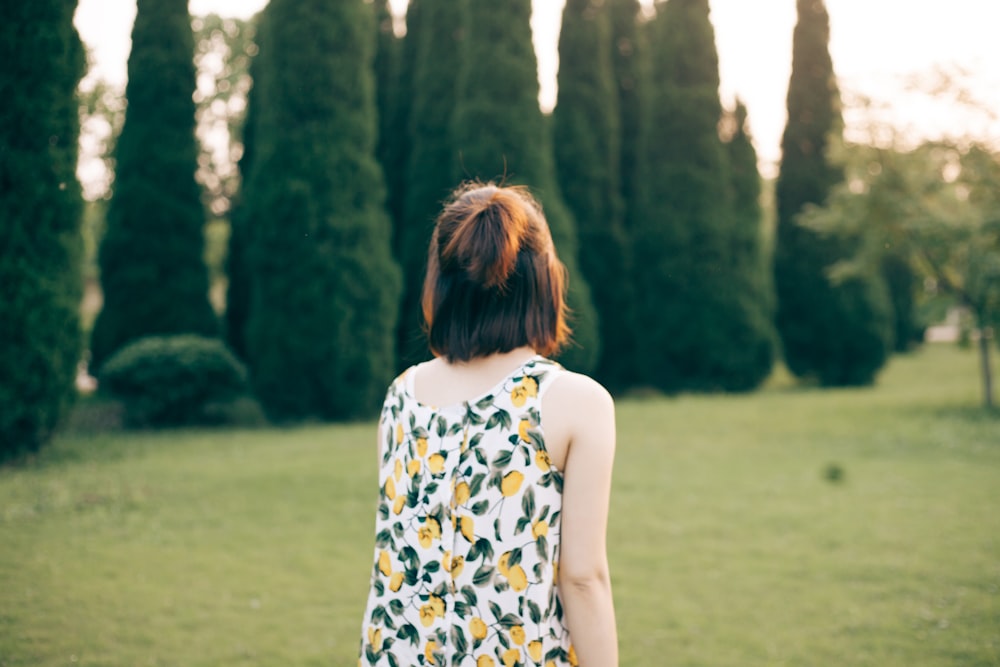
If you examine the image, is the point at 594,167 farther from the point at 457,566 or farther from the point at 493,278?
the point at 457,566

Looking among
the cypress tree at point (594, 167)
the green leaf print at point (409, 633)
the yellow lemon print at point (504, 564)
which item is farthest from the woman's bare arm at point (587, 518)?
the cypress tree at point (594, 167)

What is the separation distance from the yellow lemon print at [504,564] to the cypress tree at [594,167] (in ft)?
48.4

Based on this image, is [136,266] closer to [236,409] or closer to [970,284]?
[236,409]

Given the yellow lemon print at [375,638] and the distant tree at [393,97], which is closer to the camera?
the yellow lemon print at [375,638]

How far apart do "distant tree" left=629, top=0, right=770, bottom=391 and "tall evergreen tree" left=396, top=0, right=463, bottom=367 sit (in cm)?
431

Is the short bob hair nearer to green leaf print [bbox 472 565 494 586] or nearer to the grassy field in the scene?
green leaf print [bbox 472 565 494 586]

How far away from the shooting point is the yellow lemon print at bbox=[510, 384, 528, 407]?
1644 millimetres

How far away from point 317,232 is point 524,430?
34.3 ft

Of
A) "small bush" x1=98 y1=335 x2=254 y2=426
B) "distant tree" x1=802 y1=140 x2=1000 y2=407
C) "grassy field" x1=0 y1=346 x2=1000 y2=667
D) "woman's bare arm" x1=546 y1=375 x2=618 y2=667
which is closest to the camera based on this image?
"woman's bare arm" x1=546 y1=375 x2=618 y2=667

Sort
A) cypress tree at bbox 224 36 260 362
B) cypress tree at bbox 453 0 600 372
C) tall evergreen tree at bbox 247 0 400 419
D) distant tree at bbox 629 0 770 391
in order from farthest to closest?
distant tree at bbox 629 0 770 391, cypress tree at bbox 224 36 260 362, cypress tree at bbox 453 0 600 372, tall evergreen tree at bbox 247 0 400 419

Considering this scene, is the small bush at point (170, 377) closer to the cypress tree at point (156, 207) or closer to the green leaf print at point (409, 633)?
the cypress tree at point (156, 207)

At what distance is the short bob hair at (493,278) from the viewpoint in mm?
1694

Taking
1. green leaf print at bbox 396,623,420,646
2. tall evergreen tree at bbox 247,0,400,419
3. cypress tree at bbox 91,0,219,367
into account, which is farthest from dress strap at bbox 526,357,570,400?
cypress tree at bbox 91,0,219,367

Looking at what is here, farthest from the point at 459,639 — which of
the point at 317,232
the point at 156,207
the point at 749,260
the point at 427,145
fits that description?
the point at 749,260
